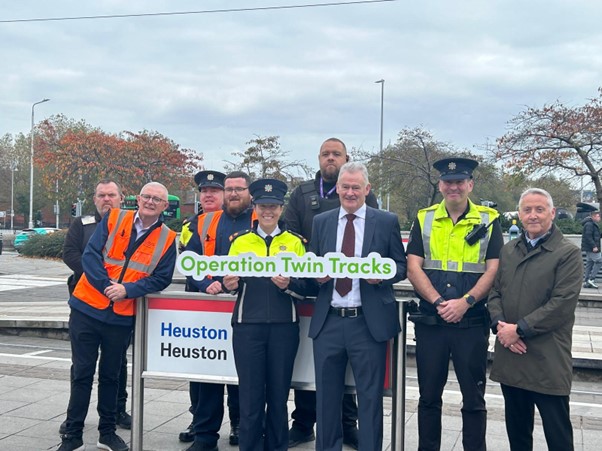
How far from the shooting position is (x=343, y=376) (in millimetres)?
4531

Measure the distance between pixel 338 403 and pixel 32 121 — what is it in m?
56.3

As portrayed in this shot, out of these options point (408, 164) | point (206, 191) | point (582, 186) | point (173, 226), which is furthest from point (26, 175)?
point (206, 191)

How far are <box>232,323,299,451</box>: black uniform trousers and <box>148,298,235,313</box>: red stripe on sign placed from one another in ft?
0.81

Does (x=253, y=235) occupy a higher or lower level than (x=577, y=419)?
higher

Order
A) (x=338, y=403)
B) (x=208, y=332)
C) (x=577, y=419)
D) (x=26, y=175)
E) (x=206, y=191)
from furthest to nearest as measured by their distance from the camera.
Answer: (x=26, y=175)
(x=577, y=419)
(x=206, y=191)
(x=208, y=332)
(x=338, y=403)

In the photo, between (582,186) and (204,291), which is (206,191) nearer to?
(204,291)

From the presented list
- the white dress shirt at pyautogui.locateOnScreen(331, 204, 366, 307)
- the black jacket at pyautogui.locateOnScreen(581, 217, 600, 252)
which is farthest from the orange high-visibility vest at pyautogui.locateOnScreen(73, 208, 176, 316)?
the black jacket at pyautogui.locateOnScreen(581, 217, 600, 252)

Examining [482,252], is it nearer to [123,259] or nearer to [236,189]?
[236,189]

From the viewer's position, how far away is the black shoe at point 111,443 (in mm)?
5160

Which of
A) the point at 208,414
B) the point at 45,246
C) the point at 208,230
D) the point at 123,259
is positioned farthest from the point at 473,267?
the point at 45,246

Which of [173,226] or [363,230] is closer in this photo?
[363,230]

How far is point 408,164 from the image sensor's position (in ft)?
109

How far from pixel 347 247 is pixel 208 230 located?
1297 mm

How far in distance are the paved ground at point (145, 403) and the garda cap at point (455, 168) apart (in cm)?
218
